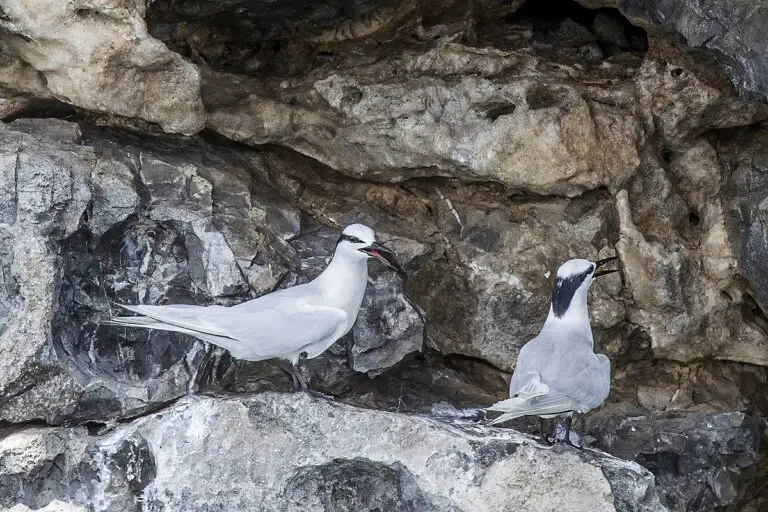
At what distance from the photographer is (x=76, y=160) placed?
18.3 feet

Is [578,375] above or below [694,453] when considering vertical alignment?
above

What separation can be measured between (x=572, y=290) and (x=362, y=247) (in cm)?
112

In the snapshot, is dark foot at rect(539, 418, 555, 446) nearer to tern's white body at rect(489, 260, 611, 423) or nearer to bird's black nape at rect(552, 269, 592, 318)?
tern's white body at rect(489, 260, 611, 423)

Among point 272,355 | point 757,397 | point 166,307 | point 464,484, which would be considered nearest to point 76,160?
point 166,307

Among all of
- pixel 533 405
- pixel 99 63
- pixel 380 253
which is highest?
pixel 99 63

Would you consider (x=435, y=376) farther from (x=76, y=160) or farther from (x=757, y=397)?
(x=76, y=160)

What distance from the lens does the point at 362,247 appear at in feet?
Result: 18.5

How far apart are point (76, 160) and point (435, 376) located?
2426 mm

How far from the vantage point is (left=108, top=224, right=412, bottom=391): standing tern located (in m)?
5.23

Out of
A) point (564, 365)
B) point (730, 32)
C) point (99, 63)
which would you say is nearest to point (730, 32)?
point (730, 32)

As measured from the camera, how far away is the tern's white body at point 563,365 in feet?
17.1

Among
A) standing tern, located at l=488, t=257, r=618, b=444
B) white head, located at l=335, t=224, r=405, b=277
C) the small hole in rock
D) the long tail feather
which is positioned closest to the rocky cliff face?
the small hole in rock

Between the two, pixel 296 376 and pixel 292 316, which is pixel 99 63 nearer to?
pixel 292 316

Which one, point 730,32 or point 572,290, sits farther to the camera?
point 572,290
